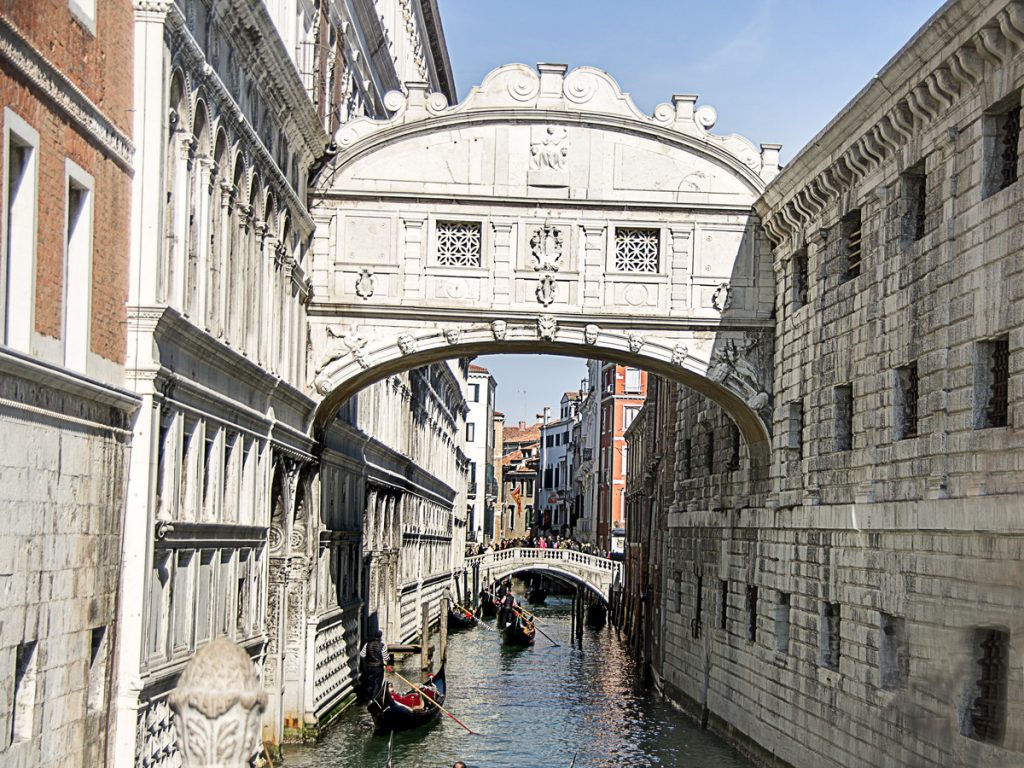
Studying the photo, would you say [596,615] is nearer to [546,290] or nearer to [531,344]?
[531,344]

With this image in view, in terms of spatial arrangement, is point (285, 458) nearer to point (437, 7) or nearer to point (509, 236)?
point (509, 236)

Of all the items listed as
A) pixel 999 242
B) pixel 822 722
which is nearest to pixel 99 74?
pixel 999 242

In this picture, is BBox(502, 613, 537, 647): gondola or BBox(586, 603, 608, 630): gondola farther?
BBox(586, 603, 608, 630): gondola

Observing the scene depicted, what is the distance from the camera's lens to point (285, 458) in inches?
744

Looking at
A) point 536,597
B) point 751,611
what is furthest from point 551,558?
point 751,611

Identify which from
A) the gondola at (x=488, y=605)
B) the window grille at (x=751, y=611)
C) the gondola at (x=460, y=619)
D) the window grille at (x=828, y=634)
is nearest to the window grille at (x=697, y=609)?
the window grille at (x=751, y=611)

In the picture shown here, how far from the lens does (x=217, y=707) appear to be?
5004 mm

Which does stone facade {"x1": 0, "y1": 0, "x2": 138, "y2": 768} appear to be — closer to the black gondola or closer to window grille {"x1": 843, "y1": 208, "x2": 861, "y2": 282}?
window grille {"x1": 843, "y1": 208, "x2": 861, "y2": 282}

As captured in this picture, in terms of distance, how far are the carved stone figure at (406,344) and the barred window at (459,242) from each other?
102 cm

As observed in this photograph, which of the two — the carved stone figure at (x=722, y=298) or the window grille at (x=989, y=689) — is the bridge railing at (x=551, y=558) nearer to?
the carved stone figure at (x=722, y=298)

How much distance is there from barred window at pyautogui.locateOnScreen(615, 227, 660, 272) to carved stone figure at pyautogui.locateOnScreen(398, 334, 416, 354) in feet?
8.96

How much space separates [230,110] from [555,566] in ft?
124

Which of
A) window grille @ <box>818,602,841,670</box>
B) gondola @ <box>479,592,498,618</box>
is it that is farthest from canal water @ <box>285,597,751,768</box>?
gondola @ <box>479,592,498,618</box>

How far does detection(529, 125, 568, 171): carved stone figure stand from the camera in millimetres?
19578
